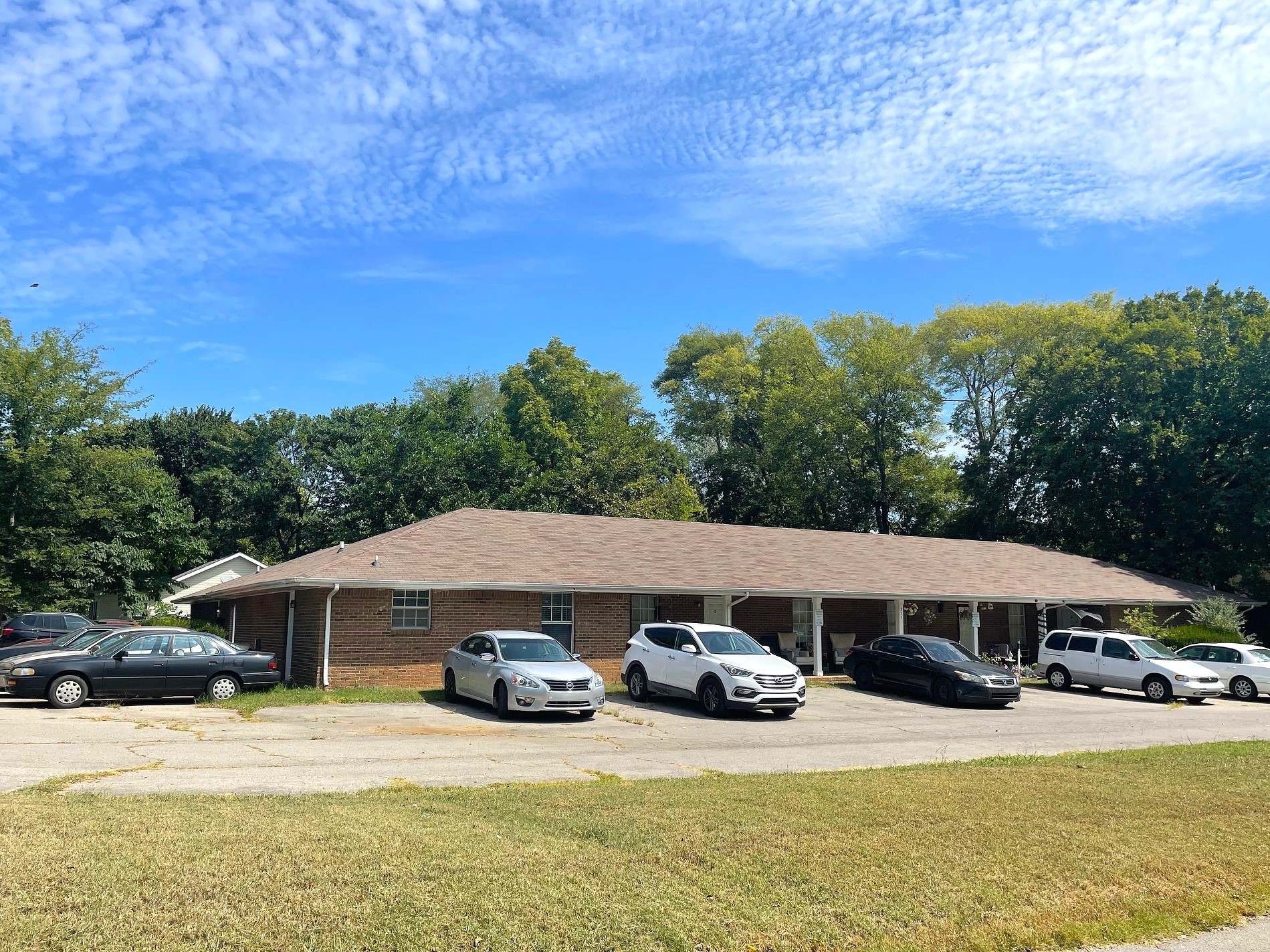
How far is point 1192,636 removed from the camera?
95.9 feet

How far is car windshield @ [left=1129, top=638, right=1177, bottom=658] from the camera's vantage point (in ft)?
80.3

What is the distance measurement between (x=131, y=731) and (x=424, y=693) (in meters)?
6.93

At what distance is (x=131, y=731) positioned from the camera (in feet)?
46.4

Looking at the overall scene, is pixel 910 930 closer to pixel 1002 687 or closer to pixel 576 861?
pixel 576 861

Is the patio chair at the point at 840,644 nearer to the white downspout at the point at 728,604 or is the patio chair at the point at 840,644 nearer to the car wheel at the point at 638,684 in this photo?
the white downspout at the point at 728,604

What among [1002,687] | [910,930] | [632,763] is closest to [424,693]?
[632,763]

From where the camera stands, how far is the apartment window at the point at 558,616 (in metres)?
23.6

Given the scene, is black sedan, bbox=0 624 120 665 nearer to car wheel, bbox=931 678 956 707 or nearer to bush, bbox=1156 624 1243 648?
car wheel, bbox=931 678 956 707

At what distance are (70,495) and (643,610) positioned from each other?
973 inches

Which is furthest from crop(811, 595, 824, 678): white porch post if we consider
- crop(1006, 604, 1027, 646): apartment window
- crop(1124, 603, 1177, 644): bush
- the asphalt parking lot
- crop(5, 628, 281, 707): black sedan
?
crop(5, 628, 281, 707): black sedan

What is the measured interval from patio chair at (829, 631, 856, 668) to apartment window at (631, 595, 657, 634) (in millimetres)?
6077

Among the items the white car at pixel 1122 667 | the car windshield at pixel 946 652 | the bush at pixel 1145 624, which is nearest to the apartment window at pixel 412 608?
the car windshield at pixel 946 652

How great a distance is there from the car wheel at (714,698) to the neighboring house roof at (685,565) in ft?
17.2

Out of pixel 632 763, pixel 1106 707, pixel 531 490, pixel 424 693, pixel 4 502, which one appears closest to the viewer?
pixel 632 763
